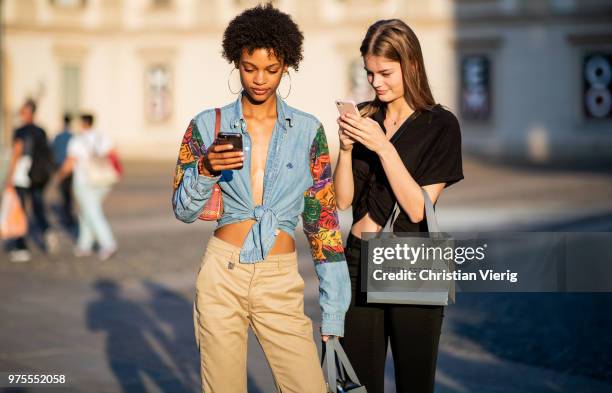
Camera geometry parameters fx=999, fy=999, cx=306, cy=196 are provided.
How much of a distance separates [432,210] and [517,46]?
34.0 meters

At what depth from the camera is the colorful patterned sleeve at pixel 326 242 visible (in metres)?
3.47

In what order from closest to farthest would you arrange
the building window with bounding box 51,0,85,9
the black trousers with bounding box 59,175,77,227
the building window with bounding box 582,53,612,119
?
the black trousers with bounding box 59,175,77,227
the building window with bounding box 582,53,612,119
the building window with bounding box 51,0,85,9

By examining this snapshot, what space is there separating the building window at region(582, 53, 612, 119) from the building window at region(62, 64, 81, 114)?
20.1 m

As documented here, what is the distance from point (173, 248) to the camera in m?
13.2

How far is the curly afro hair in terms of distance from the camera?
345 cm

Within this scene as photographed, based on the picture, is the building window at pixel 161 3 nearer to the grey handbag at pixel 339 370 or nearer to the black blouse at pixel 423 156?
the black blouse at pixel 423 156

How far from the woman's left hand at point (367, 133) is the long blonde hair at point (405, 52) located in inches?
10.9

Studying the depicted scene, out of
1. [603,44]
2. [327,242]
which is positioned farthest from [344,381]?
[603,44]

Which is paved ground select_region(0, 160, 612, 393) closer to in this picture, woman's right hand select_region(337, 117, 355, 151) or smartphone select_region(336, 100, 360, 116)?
woman's right hand select_region(337, 117, 355, 151)

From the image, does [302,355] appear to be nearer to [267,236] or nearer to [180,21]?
[267,236]

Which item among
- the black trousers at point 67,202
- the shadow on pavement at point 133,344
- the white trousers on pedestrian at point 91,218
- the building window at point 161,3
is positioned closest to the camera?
the shadow on pavement at point 133,344

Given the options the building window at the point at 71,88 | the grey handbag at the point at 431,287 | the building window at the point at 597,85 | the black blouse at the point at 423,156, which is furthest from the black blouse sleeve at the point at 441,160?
the building window at the point at 71,88

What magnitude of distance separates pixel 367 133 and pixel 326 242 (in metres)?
0.41

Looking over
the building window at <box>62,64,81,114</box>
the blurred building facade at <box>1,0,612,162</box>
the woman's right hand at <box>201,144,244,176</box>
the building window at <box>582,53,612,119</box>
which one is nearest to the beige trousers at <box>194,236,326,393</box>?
the woman's right hand at <box>201,144,244,176</box>
